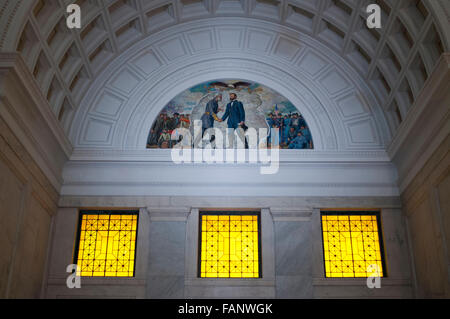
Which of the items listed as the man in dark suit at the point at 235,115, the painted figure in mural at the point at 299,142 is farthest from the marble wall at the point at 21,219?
the painted figure in mural at the point at 299,142

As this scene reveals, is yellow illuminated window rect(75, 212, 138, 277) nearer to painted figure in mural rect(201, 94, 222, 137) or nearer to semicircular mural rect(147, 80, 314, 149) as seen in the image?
semicircular mural rect(147, 80, 314, 149)

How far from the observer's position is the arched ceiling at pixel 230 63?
17953 millimetres

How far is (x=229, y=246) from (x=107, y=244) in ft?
12.7

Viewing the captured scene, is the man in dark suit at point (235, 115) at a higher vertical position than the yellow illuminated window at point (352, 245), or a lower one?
higher

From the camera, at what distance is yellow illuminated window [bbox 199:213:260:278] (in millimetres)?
17141

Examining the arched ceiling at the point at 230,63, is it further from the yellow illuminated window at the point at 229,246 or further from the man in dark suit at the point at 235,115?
the yellow illuminated window at the point at 229,246

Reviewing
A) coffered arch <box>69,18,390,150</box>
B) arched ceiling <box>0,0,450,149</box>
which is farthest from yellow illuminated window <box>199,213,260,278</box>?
arched ceiling <box>0,0,450,149</box>

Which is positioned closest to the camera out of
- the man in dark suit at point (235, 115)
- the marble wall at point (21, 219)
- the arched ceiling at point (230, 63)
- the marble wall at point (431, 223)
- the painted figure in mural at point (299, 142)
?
the marble wall at point (21, 219)

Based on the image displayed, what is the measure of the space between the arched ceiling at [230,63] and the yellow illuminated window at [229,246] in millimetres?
3890

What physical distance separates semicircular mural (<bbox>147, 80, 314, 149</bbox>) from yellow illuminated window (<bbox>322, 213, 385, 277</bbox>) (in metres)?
2.86

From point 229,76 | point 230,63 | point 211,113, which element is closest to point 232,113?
point 211,113

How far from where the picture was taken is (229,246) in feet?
57.3

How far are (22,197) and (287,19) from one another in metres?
11.0

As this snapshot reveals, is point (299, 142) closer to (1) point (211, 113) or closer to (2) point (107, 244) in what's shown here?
(1) point (211, 113)
